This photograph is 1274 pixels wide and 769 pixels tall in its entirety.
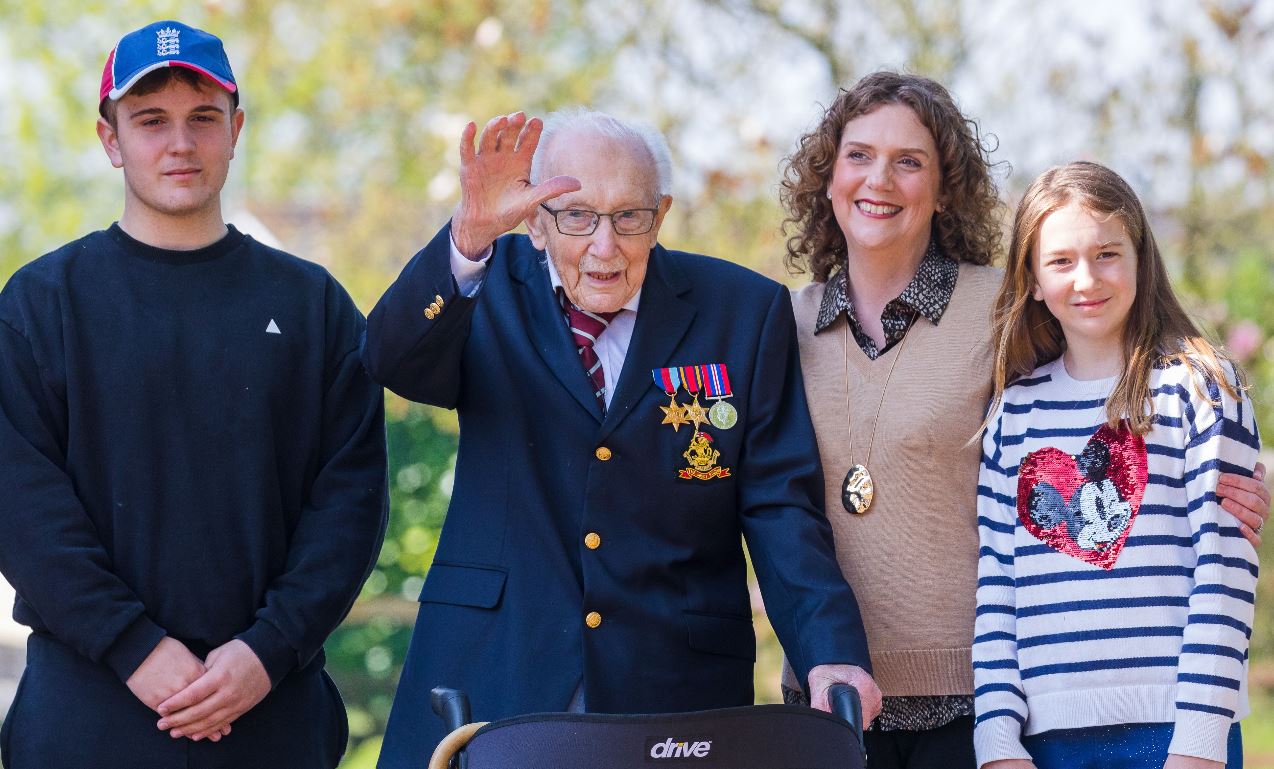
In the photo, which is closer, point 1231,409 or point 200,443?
point 1231,409

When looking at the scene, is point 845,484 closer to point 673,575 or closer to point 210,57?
point 673,575

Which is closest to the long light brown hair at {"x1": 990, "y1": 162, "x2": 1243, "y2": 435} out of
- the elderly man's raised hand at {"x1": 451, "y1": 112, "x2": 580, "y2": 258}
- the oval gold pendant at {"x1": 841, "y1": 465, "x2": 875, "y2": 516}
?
the oval gold pendant at {"x1": 841, "y1": 465, "x2": 875, "y2": 516}

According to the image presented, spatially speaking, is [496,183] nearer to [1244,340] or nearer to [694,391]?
[694,391]

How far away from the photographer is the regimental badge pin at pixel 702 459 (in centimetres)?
292

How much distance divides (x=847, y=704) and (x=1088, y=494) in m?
0.66

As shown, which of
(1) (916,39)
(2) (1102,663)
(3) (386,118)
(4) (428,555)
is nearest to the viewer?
(2) (1102,663)

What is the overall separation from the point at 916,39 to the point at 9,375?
5119mm

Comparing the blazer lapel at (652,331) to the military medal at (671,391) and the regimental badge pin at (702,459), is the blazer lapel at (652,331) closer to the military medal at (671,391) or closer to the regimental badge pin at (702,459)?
the military medal at (671,391)

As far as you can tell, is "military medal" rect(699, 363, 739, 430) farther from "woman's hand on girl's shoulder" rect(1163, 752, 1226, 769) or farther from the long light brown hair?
"woman's hand on girl's shoulder" rect(1163, 752, 1226, 769)

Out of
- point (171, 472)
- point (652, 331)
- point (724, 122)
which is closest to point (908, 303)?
point (652, 331)

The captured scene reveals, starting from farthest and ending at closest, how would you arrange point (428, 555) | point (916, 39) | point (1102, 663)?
1. point (916, 39)
2. point (428, 555)
3. point (1102, 663)

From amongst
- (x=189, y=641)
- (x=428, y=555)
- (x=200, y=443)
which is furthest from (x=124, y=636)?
(x=428, y=555)

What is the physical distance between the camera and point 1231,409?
2.69 m

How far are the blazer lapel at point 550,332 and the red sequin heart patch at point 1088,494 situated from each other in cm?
82
